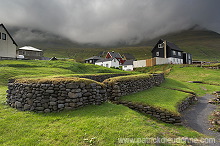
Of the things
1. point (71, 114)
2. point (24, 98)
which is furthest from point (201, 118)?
point (24, 98)

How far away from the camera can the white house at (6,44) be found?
38625mm

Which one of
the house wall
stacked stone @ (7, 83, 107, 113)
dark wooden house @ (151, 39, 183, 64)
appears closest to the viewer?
stacked stone @ (7, 83, 107, 113)

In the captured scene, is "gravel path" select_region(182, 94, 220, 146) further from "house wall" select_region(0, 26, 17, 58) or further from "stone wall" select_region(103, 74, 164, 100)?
"house wall" select_region(0, 26, 17, 58)

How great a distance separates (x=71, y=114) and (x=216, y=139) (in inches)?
363

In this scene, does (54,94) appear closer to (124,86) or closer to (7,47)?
(124,86)

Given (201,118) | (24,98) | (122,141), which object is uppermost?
(24,98)

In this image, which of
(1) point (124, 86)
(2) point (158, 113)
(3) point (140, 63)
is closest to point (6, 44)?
(1) point (124, 86)

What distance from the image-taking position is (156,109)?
35.7ft

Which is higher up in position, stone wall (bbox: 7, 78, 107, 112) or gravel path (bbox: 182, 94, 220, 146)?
stone wall (bbox: 7, 78, 107, 112)

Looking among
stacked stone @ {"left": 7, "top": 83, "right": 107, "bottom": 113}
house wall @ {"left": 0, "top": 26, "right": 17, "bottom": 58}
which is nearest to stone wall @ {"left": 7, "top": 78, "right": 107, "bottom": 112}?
stacked stone @ {"left": 7, "top": 83, "right": 107, "bottom": 113}

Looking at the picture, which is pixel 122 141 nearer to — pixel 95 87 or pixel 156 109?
pixel 95 87

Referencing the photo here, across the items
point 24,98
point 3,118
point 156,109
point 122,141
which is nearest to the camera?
point 122,141

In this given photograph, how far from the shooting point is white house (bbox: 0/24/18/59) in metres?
38.6

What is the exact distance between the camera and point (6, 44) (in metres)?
40.2
